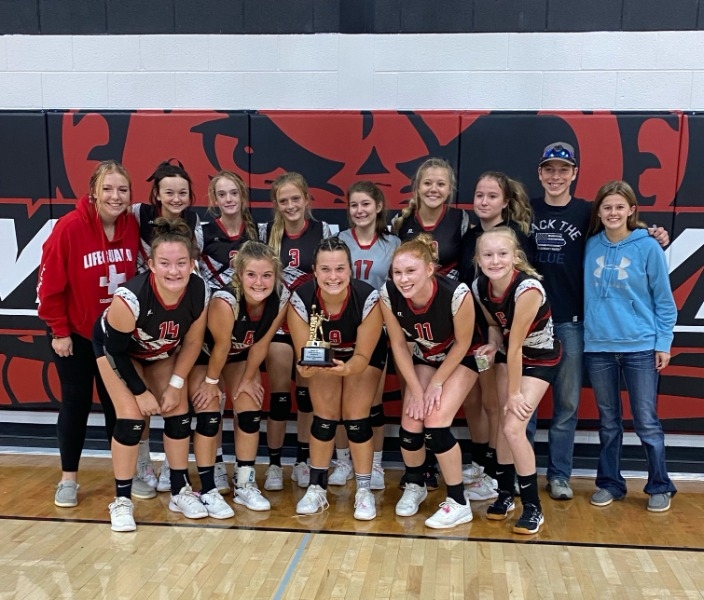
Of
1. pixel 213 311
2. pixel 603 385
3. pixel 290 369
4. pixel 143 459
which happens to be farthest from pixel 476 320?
pixel 143 459

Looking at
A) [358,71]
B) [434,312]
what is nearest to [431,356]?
[434,312]

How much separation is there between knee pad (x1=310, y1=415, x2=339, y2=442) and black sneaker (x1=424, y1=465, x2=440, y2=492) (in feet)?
1.74

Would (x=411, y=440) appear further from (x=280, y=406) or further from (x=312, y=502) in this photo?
(x=280, y=406)

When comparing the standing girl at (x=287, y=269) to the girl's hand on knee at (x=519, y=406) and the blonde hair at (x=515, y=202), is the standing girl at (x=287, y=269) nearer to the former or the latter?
the blonde hair at (x=515, y=202)

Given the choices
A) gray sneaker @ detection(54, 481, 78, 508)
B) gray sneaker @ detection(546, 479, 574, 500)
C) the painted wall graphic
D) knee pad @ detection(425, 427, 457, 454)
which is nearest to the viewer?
knee pad @ detection(425, 427, 457, 454)

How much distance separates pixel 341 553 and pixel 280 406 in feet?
2.47

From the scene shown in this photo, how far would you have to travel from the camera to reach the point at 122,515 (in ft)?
8.59

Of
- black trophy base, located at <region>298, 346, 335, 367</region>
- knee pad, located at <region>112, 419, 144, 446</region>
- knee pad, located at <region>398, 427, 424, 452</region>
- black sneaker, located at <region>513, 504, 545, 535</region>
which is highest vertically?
black trophy base, located at <region>298, 346, 335, 367</region>

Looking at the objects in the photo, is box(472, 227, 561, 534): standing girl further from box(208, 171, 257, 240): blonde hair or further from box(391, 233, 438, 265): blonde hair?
box(208, 171, 257, 240): blonde hair

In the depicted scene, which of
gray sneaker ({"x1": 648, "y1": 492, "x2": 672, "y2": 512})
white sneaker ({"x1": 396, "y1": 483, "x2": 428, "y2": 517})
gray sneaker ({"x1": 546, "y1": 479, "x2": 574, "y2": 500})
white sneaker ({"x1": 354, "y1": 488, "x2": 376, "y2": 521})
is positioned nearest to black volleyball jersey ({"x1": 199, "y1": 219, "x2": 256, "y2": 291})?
white sneaker ({"x1": 354, "y1": 488, "x2": 376, "y2": 521})

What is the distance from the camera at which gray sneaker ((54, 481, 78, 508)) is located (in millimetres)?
2844

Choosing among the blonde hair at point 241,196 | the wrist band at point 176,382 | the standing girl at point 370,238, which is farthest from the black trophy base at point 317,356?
the blonde hair at point 241,196

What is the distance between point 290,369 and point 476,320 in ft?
2.79

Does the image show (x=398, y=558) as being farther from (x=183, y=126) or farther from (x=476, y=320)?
(x=183, y=126)
